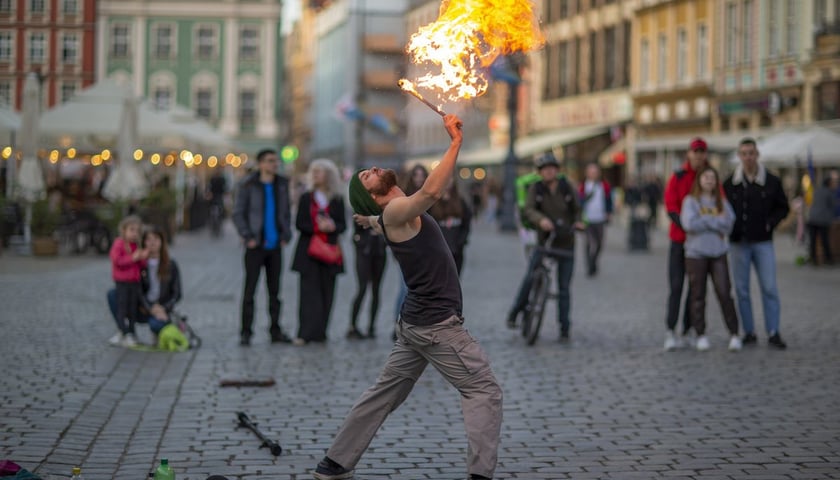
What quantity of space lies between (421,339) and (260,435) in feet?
5.14

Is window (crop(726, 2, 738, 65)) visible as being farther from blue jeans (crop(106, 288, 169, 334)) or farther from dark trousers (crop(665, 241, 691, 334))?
blue jeans (crop(106, 288, 169, 334))

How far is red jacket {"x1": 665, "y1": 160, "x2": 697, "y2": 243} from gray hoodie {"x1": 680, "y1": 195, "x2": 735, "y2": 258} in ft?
0.63

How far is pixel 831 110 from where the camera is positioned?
37.7 meters

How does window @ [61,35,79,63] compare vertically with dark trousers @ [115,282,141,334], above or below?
above

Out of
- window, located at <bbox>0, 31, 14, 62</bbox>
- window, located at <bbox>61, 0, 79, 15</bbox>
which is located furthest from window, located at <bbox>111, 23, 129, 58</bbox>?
window, located at <bbox>0, 31, 14, 62</bbox>

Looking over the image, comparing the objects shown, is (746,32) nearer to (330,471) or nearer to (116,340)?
(116,340)

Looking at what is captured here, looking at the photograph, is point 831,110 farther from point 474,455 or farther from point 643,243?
point 474,455

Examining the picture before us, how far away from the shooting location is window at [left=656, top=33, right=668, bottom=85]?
171ft

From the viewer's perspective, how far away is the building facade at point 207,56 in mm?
80375

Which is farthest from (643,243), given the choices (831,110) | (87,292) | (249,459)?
(249,459)

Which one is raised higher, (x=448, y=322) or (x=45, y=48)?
(x=45, y=48)

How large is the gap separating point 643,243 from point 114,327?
18534 millimetres

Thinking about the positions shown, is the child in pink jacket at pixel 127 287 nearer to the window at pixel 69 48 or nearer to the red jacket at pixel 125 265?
the red jacket at pixel 125 265

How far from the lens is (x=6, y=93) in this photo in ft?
113
